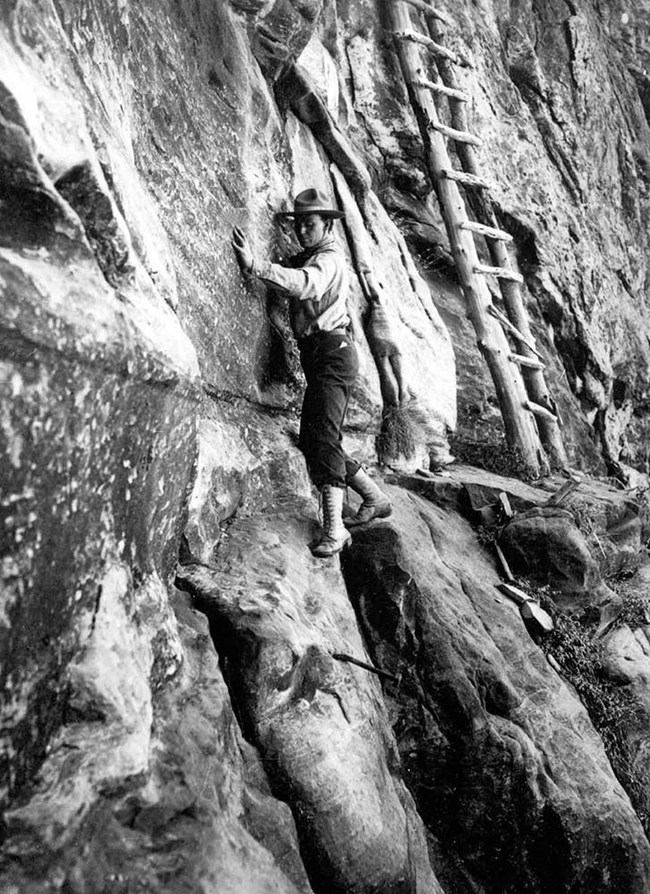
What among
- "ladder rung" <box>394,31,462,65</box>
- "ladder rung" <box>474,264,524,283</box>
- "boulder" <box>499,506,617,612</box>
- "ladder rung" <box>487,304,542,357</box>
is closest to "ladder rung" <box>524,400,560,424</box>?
"ladder rung" <box>487,304,542,357</box>

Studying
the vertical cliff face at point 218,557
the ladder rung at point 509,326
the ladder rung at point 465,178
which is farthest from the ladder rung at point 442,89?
the ladder rung at point 509,326

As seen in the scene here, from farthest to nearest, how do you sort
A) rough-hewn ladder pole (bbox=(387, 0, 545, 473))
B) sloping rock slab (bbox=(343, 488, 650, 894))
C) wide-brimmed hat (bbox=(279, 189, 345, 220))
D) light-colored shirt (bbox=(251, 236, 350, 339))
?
rough-hewn ladder pole (bbox=(387, 0, 545, 473)) → wide-brimmed hat (bbox=(279, 189, 345, 220)) → light-colored shirt (bbox=(251, 236, 350, 339)) → sloping rock slab (bbox=(343, 488, 650, 894))

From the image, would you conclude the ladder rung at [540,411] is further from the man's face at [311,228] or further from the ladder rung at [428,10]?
the ladder rung at [428,10]

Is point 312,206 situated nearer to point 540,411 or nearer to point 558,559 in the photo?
point 558,559

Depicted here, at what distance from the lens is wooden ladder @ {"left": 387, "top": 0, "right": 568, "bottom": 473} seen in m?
9.71

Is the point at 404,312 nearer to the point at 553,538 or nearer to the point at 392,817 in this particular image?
the point at 553,538

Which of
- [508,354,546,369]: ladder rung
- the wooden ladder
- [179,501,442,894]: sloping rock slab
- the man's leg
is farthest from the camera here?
[508,354,546,369]: ladder rung

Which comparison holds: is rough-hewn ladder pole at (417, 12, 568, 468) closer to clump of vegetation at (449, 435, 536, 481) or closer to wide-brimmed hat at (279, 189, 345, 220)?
clump of vegetation at (449, 435, 536, 481)

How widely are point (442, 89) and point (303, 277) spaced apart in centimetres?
653

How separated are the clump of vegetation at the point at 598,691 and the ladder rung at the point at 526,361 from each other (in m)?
4.10

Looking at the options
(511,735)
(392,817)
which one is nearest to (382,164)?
(511,735)

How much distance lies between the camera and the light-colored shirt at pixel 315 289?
5945mm

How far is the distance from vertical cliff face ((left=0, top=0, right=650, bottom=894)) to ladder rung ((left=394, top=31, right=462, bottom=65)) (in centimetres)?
196

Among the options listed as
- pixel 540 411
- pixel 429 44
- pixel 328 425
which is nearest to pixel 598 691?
pixel 328 425
